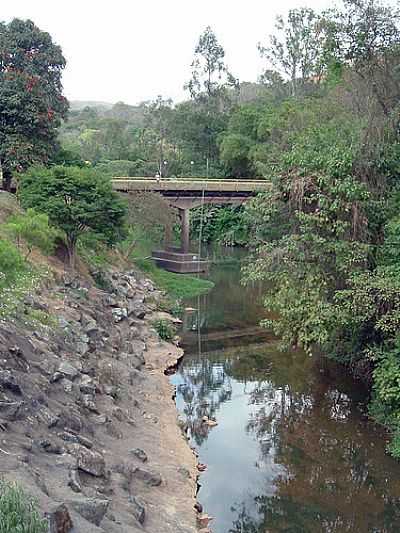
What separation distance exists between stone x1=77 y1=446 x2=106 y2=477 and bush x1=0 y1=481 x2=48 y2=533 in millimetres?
4016

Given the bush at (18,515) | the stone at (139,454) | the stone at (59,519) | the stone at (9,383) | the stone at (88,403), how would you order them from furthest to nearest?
the stone at (88,403), the stone at (139,454), the stone at (9,383), the stone at (59,519), the bush at (18,515)

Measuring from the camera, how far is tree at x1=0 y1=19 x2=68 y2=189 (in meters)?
35.3

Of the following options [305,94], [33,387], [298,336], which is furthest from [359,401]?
[305,94]

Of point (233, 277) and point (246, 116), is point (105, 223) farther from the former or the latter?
point (246, 116)

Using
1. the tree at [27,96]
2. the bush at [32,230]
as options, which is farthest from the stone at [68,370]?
the tree at [27,96]

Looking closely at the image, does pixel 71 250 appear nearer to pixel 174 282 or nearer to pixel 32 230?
pixel 32 230

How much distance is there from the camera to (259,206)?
867 inches

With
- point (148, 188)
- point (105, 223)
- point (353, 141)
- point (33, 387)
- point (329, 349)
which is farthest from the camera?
point (148, 188)

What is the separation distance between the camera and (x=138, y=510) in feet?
41.2

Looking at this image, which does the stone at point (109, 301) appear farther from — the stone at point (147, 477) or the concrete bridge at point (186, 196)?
the concrete bridge at point (186, 196)

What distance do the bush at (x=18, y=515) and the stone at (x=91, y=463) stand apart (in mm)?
4016

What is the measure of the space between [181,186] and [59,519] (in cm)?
4212

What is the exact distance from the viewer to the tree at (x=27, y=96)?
35.3m

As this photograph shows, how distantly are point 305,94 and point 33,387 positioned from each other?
197 feet
